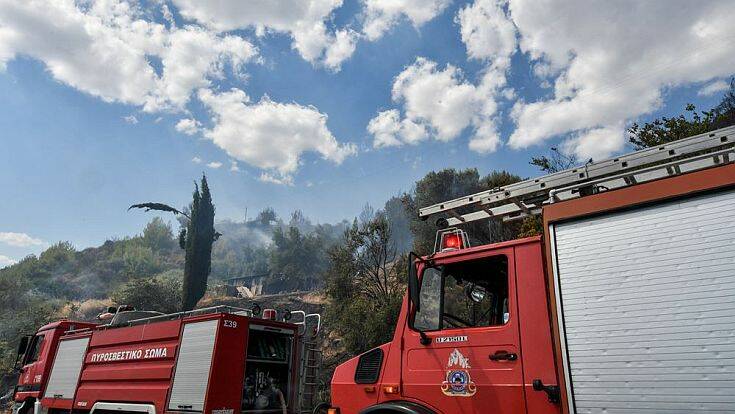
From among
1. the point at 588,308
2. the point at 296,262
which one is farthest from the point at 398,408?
the point at 296,262

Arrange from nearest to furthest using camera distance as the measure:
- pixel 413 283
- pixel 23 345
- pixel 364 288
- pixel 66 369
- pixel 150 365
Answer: pixel 413 283
pixel 150 365
pixel 66 369
pixel 23 345
pixel 364 288

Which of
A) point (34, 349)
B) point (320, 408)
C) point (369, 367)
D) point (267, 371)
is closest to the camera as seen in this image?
point (369, 367)

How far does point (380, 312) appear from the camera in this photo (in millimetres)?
19047

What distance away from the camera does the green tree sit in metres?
39.9

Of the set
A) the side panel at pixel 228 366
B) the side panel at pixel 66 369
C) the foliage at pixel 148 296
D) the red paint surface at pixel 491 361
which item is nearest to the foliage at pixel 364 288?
the side panel at pixel 66 369

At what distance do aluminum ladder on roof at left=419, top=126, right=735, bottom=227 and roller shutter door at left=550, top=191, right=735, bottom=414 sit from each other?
64cm

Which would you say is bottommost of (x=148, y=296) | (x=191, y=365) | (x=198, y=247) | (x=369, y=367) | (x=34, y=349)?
(x=369, y=367)

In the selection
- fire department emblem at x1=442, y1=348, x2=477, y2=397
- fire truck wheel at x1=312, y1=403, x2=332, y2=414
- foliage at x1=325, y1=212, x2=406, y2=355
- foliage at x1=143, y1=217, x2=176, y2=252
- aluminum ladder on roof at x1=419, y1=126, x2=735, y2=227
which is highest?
foliage at x1=143, y1=217, x2=176, y2=252

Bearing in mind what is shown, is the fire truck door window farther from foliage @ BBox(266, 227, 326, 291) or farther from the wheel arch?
foliage @ BBox(266, 227, 326, 291)

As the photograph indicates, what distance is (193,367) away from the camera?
7.11 meters

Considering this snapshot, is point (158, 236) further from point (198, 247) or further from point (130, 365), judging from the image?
point (130, 365)

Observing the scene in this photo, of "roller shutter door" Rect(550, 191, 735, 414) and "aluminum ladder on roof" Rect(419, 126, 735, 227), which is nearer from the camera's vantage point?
"roller shutter door" Rect(550, 191, 735, 414)

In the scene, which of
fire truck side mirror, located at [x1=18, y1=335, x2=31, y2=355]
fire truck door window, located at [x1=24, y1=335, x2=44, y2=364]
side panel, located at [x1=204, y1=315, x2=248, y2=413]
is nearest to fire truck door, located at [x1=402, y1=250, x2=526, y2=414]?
side panel, located at [x1=204, y1=315, x2=248, y2=413]

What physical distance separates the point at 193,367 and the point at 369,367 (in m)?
3.79
